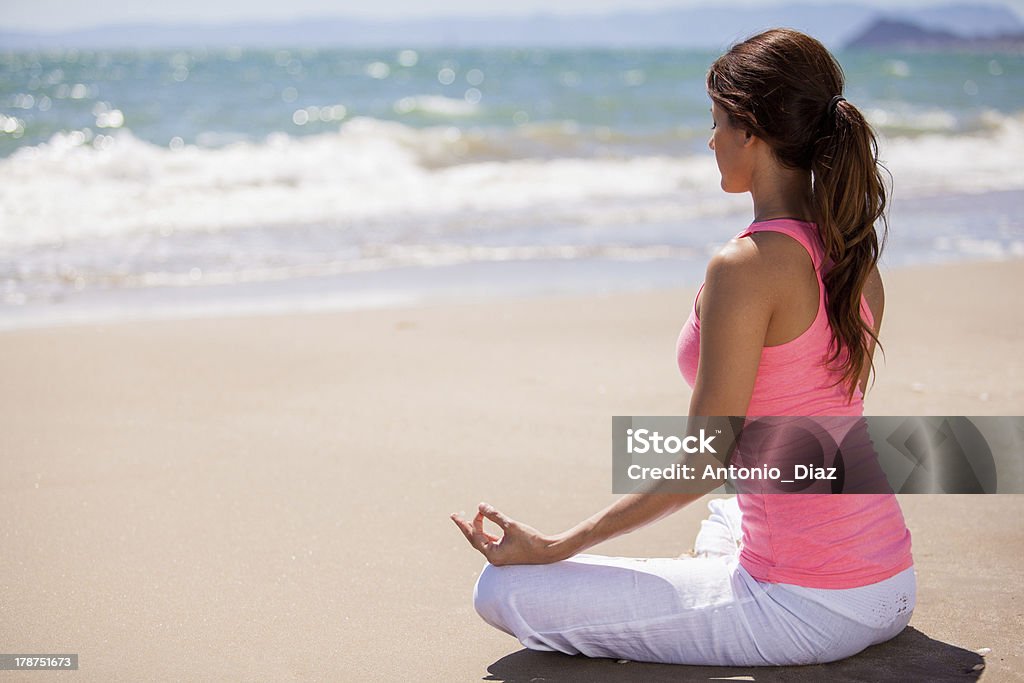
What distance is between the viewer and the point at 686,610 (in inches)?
93.3

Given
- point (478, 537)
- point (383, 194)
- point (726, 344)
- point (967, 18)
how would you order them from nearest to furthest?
point (726, 344), point (478, 537), point (383, 194), point (967, 18)

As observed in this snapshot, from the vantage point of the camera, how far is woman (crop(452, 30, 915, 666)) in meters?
2.20

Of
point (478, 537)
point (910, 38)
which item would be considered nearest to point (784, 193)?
point (478, 537)

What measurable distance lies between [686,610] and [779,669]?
11.6 inches

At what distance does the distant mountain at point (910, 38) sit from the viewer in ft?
371

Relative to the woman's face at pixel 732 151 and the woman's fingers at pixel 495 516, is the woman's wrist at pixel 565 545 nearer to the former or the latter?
the woman's fingers at pixel 495 516

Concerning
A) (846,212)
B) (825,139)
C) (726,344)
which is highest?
(825,139)

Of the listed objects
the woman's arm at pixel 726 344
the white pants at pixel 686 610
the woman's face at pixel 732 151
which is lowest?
the white pants at pixel 686 610

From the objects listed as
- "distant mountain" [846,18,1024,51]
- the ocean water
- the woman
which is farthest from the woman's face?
"distant mountain" [846,18,1024,51]

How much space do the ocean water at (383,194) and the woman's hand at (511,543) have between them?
433 centimetres

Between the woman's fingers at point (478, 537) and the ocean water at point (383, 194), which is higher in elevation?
the ocean water at point (383, 194)

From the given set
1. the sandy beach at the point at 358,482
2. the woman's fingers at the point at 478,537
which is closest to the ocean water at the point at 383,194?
the sandy beach at the point at 358,482

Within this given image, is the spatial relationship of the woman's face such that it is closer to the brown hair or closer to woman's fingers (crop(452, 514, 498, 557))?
the brown hair

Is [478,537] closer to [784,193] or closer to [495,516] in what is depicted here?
[495,516]
